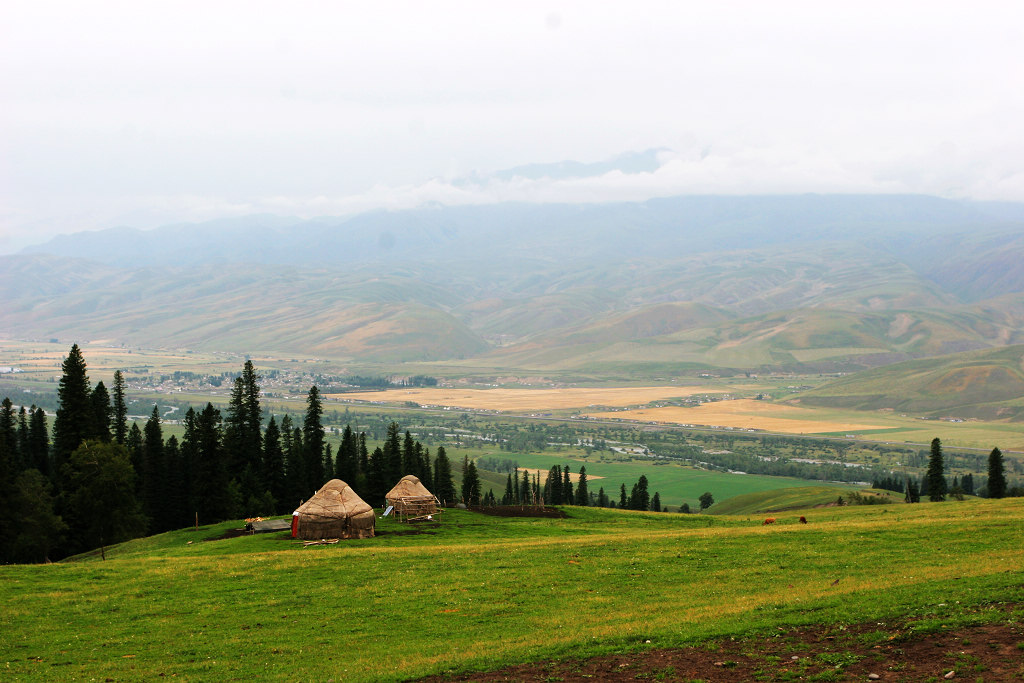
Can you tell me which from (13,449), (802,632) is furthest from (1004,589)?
(13,449)

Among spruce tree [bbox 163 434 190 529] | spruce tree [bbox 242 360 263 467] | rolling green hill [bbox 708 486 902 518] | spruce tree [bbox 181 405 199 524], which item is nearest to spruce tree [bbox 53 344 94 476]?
spruce tree [bbox 163 434 190 529]

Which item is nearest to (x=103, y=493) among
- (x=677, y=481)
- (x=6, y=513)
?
(x=6, y=513)

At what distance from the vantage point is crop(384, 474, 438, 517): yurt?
64000 millimetres

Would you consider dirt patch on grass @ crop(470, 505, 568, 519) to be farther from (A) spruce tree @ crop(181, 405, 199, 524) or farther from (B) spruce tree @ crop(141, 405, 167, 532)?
(B) spruce tree @ crop(141, 405, 167, 532)

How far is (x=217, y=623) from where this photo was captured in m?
30.5

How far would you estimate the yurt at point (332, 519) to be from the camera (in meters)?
53.3

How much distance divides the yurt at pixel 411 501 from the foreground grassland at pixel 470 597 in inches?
564

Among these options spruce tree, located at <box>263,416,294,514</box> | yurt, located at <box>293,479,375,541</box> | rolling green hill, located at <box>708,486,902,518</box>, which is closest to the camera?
yurt, located at <box>293,479,375,541</box>

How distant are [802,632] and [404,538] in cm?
3407

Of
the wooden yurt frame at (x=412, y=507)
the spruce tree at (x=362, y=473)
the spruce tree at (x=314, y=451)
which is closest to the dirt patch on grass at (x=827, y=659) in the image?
the wooden yurt frame at (x=412, y=507)

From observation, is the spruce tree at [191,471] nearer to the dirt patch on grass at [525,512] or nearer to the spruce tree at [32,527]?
the spruce tree at [32,527]

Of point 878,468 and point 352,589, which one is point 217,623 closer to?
point 352,589

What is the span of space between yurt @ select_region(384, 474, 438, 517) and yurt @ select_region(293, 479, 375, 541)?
867 cm

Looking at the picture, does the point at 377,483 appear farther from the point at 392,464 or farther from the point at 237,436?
the point at 237,436
